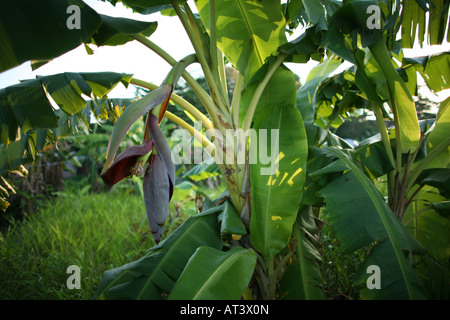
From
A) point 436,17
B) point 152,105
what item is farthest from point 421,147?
point 152,105

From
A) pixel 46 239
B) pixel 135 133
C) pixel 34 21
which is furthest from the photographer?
pixel 135 133

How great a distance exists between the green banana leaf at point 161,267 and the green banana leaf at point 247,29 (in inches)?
40.4

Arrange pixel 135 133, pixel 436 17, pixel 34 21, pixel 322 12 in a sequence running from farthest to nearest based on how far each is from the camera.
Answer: pixel 135 133
pixel 436 17
pixel 322 12
pixel 34 21

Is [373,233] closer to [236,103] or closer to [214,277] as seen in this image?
[214,277]

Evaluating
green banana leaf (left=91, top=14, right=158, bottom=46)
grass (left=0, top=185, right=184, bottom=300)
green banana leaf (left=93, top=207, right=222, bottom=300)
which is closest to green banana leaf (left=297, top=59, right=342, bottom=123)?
green banana leaf (left=93, top=207, right=222, bottom=300)

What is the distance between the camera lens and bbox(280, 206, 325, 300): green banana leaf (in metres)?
1.52

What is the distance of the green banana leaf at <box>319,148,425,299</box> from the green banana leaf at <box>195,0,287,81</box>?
949 mm

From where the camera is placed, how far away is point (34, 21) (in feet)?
3.73

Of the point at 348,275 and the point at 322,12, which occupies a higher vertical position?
the point at 322,12

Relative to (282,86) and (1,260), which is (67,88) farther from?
(1,260)

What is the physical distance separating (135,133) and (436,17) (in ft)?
16.2

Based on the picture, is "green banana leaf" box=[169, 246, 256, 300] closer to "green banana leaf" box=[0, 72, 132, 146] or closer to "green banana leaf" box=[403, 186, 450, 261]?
"green banana leaf" box=[0, 72, 132, 146]
